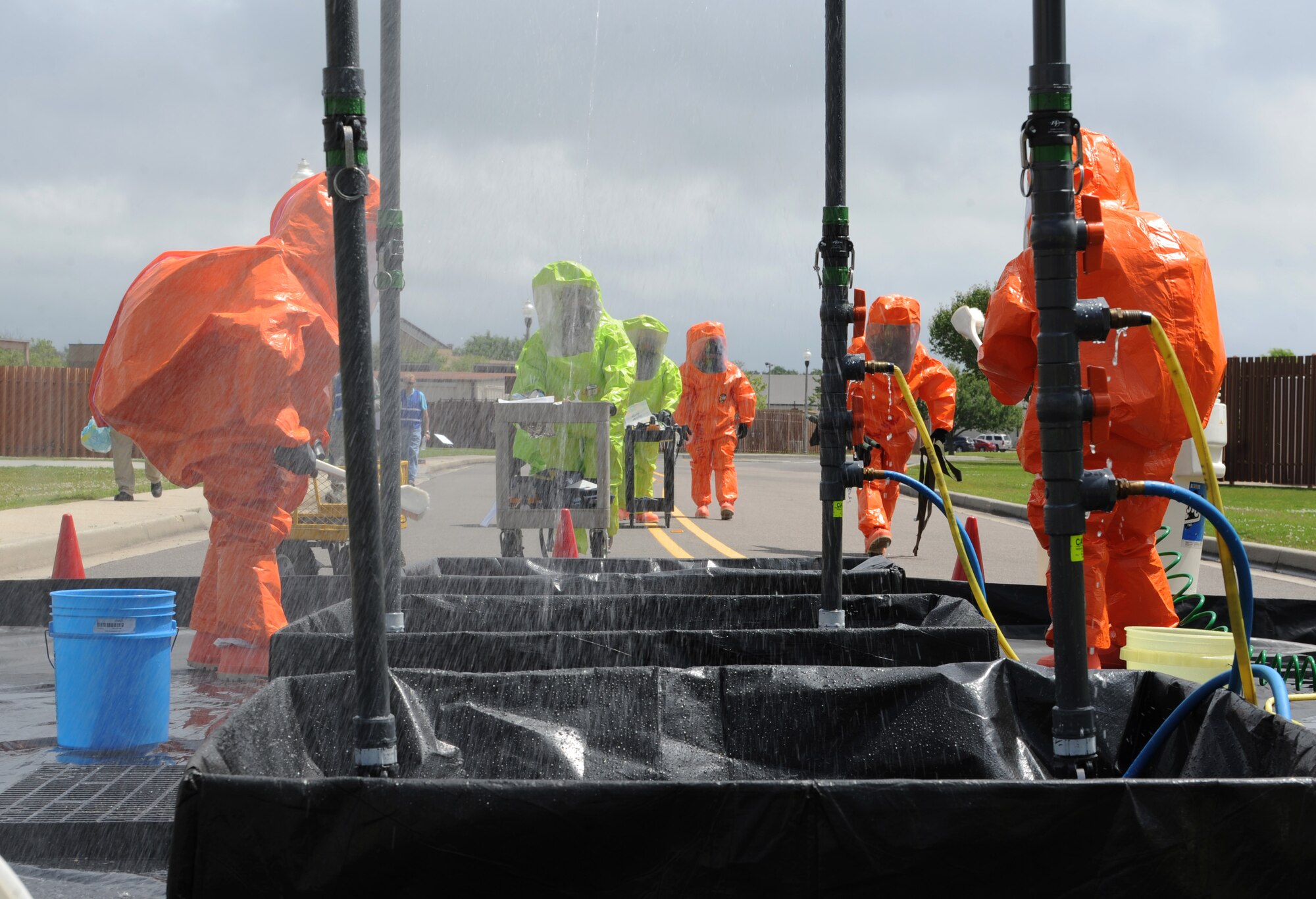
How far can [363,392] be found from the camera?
7.02 feet

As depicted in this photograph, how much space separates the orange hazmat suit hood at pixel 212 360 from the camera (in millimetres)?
4570

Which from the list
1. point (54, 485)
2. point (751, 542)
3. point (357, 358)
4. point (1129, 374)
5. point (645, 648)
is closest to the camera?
point (357, 358)

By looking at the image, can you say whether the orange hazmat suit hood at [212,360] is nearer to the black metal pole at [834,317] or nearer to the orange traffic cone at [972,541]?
the black metal pole at [834,317]

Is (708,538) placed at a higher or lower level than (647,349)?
lower

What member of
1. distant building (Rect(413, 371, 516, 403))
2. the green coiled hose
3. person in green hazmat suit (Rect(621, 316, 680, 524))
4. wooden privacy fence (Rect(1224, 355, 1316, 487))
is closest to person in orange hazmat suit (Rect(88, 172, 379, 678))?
the green coiled hose

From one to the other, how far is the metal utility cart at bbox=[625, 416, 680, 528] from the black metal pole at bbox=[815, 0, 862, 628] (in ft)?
20.5

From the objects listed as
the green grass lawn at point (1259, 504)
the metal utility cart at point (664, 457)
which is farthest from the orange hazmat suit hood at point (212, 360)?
the green grass lawn at point (1259, 504)

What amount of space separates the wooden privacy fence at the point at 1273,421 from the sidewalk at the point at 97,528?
18790 millimetres

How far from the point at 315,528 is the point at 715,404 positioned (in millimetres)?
7890

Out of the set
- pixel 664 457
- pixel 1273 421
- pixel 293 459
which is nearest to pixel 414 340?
pixel 293 459

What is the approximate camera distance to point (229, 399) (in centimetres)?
462

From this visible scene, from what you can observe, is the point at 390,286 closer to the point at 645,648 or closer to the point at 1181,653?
the point at 645,648

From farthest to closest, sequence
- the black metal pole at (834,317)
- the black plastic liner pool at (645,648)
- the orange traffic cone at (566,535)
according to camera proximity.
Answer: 1. the orange traffic cone at (566,535)
2. the black metal pole at (834,317)
3. the black plastic liner pool at (645,648)

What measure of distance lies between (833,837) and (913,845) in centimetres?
12
